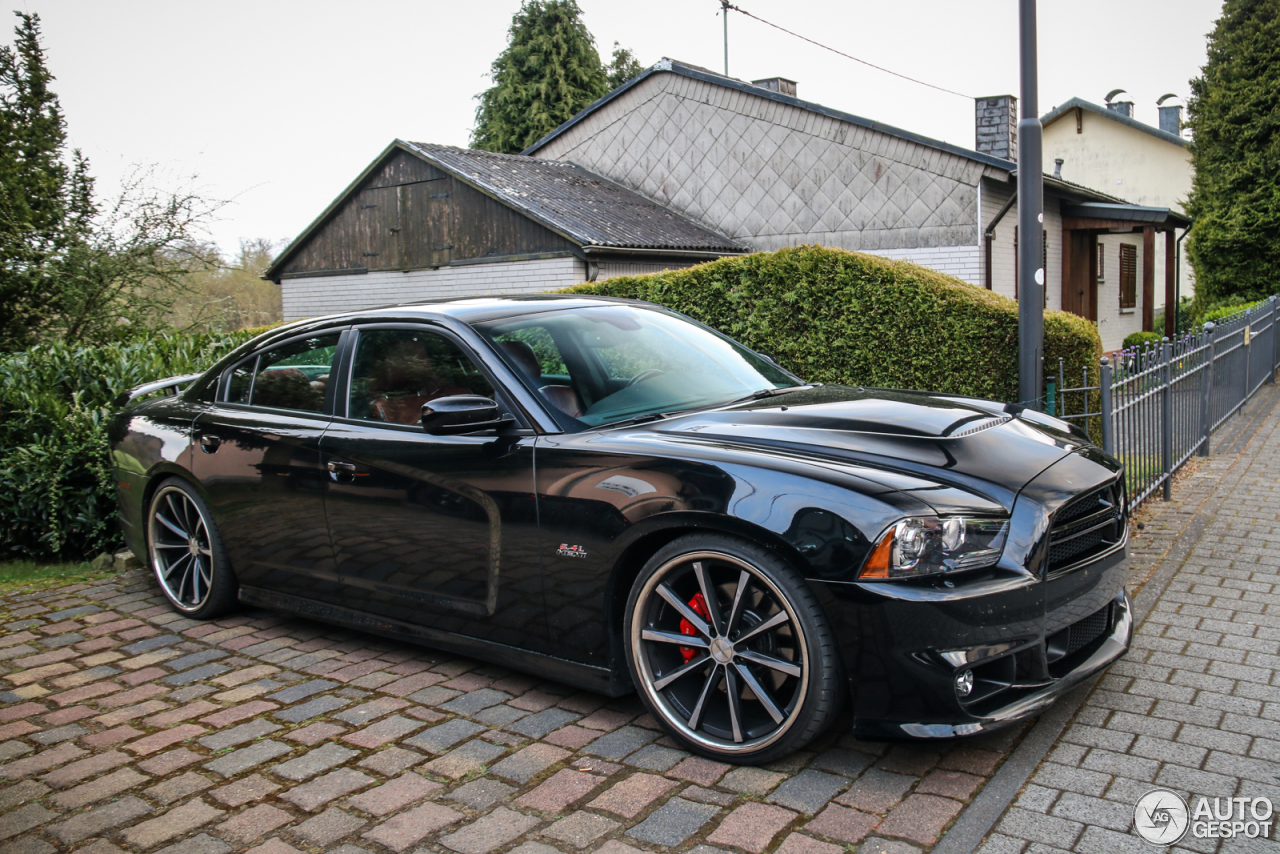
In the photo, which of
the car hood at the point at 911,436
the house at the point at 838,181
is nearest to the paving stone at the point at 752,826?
the car hood at the point at 911,436

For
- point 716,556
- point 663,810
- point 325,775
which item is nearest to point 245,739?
point 325,775

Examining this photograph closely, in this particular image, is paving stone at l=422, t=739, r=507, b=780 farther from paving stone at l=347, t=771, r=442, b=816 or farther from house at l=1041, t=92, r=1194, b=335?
house at l=1041, t=92, r=1194, b=335

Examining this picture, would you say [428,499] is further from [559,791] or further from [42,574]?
[42,574]

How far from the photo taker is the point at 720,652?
327cm

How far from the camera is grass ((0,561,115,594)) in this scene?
607 cm

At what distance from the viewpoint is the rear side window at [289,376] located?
4.63 metres

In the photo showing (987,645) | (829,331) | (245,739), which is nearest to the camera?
(987,645)

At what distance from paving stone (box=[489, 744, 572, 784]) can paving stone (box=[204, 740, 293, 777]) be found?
809 mm

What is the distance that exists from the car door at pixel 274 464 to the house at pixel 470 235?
12591 mm

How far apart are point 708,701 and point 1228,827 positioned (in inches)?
60.8

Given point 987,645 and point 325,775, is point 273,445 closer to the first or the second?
point 325,775

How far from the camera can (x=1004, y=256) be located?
1855 centimetres

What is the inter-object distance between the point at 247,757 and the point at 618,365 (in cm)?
207

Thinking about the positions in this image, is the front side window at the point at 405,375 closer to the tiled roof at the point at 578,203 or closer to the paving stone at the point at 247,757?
the paving stone at the point at 247,757
